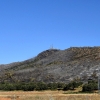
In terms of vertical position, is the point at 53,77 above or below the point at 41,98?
above

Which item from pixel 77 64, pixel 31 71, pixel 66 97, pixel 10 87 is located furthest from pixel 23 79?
pixel 66 97

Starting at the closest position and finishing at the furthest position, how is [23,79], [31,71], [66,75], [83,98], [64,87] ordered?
[83,98] < [64,87] < [66,75] < [23,79] < [31,71]

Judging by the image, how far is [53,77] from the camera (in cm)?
9075

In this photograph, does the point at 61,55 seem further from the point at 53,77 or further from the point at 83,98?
the point at 83,98

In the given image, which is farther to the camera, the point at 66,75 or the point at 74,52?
the point at 74,52

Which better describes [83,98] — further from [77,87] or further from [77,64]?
[77,64]

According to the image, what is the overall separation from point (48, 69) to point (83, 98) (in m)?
60.5

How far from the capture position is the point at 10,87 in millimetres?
69812

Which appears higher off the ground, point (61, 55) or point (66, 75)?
point (61, 55)

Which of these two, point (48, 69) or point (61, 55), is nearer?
point (48, 69)

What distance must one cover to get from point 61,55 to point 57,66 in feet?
90.3

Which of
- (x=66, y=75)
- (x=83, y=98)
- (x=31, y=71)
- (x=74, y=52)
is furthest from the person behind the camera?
(x=74, y=52)

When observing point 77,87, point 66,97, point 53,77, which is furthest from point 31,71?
point 66,97

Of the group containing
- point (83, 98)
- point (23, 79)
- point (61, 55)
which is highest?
point (61, 55)
